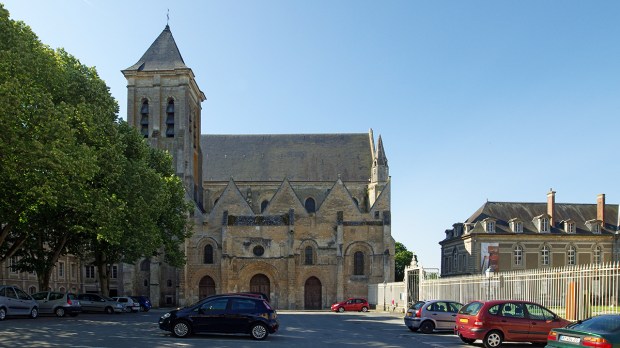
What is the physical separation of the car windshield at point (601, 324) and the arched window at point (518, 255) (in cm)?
4562

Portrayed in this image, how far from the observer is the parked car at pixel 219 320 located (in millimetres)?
18609

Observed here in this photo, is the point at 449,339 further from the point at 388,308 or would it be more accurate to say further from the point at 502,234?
the point at 502,234

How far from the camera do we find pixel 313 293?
170 feet

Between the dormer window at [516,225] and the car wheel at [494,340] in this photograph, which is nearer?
the car wheel at [494,340]

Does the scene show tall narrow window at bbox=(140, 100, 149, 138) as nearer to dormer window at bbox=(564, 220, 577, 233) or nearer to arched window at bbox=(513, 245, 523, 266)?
arched window at bbox=(513, 245, 523, 266)

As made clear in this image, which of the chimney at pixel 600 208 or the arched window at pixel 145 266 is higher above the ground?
the chimney at pixel 600 208

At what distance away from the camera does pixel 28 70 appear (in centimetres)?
2211

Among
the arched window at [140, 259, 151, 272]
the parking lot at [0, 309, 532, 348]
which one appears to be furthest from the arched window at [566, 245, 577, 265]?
the parking lot at [0, 309, 532, 348]

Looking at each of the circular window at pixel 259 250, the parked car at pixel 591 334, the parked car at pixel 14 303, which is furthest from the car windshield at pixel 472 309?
the circular window at pixel 259 250

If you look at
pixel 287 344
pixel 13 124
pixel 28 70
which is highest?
pixel 28 70

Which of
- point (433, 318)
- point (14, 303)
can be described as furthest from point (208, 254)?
point (433, 318)

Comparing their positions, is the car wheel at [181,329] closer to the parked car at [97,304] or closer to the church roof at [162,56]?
the parked car at [97,304]

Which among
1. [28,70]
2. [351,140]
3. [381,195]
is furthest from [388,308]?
[28,70]

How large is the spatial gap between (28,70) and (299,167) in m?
38.6
